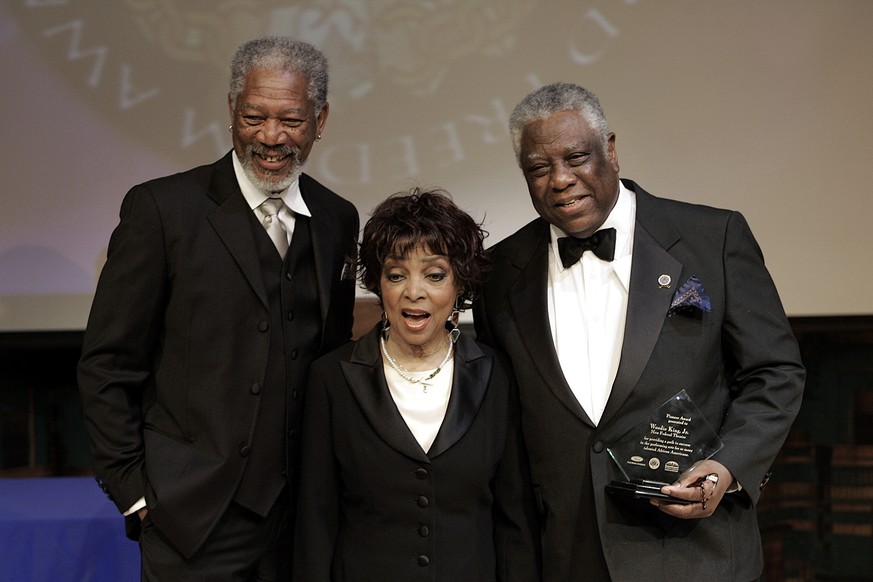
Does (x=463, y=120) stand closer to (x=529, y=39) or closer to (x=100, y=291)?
(x=529, y=39)

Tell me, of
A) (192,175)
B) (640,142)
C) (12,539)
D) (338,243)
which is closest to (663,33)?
(640,142)

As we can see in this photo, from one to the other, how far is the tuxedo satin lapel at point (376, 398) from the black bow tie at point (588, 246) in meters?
0.53

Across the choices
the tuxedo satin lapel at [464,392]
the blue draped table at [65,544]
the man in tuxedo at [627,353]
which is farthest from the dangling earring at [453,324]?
the blue draped table at [65,544]

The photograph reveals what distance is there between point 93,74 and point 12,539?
6.39ft

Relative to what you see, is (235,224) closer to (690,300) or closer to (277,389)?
(277,389)

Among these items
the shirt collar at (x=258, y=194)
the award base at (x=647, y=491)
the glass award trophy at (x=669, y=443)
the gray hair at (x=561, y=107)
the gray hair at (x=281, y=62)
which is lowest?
the award base at (x=647, y=491)

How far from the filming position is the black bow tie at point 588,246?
7.55 feet

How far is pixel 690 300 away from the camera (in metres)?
2.22

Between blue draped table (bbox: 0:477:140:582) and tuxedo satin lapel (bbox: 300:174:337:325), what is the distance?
3.96 ft

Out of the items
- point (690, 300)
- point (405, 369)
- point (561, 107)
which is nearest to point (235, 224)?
point (405, 369)

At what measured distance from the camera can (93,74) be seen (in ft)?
12.8

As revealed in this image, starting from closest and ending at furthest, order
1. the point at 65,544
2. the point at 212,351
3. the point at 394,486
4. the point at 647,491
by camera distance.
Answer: the point at 647,491
the point at 394,486
the point at 212,351
the point at 65,544

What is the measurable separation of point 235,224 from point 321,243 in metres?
0.25

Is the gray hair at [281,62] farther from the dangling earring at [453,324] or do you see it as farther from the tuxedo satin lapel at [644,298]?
the tuxedo satin lapel at [644,298]
